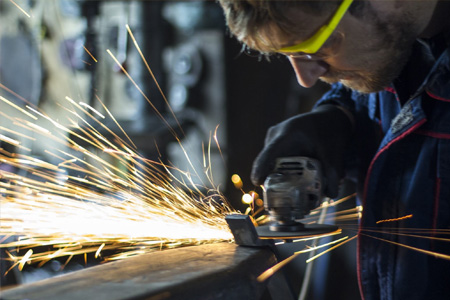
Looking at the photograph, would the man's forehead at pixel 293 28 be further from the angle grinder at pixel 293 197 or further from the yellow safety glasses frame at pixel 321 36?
the angle grinder at pixel 293 197

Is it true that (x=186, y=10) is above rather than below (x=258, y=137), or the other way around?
above

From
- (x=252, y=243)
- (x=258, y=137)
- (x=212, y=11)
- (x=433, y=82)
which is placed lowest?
(x=252, y=243)

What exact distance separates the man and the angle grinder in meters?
0.12

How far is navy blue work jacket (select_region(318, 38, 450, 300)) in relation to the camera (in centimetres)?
140

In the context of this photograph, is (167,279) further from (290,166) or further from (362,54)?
(362,54)

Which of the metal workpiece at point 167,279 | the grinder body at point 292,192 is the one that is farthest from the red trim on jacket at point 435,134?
the metal workpiece at point 167,279

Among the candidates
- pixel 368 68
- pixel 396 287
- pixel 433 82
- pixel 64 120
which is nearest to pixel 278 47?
pixel 368 68

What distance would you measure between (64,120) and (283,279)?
3.73m

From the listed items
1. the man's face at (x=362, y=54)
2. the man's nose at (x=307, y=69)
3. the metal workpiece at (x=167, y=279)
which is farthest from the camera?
the man's nose at (x=307, y=69)

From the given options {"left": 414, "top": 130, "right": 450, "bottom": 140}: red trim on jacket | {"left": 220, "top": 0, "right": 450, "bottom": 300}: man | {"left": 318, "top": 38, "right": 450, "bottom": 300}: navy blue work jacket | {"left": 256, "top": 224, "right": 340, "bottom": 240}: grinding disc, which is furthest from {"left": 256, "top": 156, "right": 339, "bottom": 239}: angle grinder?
{"left": 414, "top": 130, "right": 450, "bottom": 140}: red trim on jacket

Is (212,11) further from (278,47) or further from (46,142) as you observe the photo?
(278,47)

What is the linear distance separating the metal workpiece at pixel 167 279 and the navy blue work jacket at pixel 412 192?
0.50 meters

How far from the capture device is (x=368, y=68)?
61.8 inches

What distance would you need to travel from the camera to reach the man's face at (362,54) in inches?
57.0
